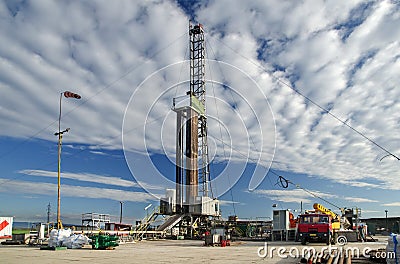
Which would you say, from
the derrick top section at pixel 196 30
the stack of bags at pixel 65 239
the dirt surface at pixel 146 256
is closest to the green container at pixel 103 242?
the stack of bags at pixel 65 239

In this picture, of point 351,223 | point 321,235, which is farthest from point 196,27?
point 321,235

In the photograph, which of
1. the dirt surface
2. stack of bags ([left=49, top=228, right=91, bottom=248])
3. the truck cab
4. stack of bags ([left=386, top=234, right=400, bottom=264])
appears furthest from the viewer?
the truck cab

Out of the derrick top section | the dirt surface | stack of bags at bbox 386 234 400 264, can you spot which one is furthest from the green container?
the derrick top section

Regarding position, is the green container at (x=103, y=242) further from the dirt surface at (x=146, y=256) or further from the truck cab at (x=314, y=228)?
the truck cab at (x=314, y=228)

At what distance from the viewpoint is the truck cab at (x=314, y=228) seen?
90.5 ft

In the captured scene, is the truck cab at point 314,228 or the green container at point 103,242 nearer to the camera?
the green container at point 103,242

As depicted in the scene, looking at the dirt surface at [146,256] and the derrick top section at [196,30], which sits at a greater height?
the derrick top section at [196,30]

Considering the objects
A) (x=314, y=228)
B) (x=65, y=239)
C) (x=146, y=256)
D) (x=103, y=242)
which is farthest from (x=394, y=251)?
(x=65, y=239)

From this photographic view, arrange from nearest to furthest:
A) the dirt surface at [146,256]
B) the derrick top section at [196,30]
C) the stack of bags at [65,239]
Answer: the dirt surface at [146,256] → the stack of bags at [65,239] → the derrick top section at [196,30]

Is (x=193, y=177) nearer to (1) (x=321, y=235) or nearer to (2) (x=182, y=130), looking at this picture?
(2) (x=182, y=130)

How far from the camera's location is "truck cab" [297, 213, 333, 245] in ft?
90.5

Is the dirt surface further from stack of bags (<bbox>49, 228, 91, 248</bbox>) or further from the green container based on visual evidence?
the green container

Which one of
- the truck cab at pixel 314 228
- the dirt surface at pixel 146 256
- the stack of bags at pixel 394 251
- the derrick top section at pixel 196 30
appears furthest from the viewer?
the derrick top section at pixel 196 30

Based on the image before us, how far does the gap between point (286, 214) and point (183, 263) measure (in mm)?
28370
